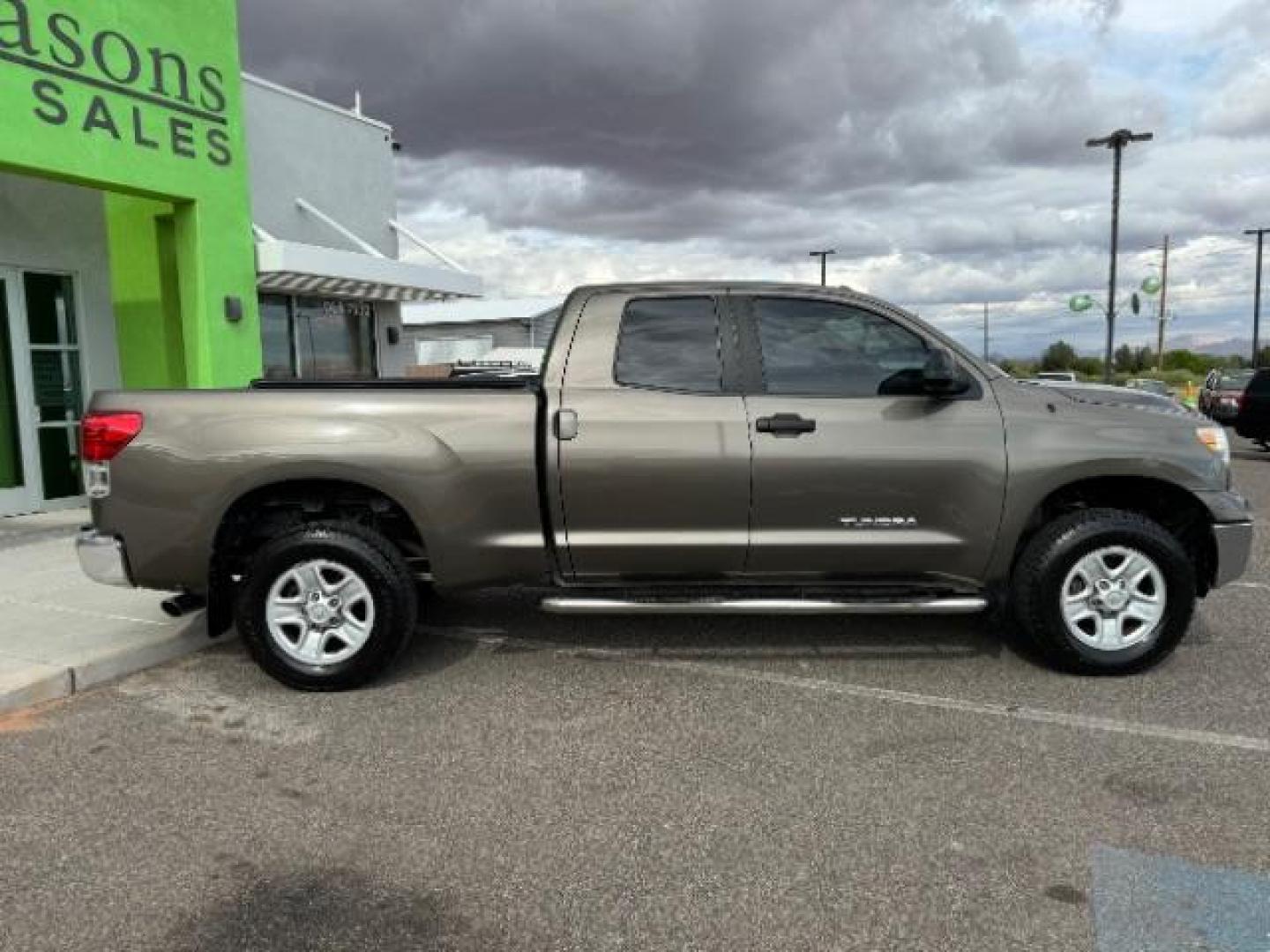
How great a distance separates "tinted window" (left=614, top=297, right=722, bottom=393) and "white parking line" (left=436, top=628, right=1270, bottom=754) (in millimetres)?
1432

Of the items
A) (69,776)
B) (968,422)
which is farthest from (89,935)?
(968,422)

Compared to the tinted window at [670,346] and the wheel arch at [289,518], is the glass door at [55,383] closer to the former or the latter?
the wheel arch at [289,518]

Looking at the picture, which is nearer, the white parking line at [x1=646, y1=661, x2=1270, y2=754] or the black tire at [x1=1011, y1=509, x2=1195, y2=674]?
the white parking line at [x1=646, y1=661, x2=1270, y2=754]

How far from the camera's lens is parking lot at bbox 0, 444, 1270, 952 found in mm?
2781

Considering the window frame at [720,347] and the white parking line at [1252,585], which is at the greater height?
the window frame at [720,347]

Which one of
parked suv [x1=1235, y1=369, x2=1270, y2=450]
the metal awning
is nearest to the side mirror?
the metal awning

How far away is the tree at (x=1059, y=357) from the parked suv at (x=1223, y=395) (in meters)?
61.8

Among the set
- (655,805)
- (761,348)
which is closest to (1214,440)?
(761,348)

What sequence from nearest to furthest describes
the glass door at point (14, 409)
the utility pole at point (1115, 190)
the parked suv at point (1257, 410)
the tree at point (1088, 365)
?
the glass door at point (14, 409), the parked suv at point (1257, 410), the utility pole at point (1115, 190), the tree at point (1088, 365)

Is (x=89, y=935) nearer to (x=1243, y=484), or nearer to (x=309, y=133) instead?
(x=309, y=133)

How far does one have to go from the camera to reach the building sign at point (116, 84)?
26.8ft

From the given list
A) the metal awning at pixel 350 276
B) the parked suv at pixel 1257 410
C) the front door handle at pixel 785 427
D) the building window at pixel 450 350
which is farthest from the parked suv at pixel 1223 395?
the building window at pixel 450 350

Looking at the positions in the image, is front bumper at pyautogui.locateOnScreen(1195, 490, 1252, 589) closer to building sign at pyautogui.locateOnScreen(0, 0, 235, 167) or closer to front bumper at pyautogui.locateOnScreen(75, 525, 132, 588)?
front bumper at pyautogui.locateOnScreen(75, 525, 132, 588)

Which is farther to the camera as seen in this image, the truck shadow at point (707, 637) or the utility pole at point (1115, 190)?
the utility pole at point (1115, 190)
